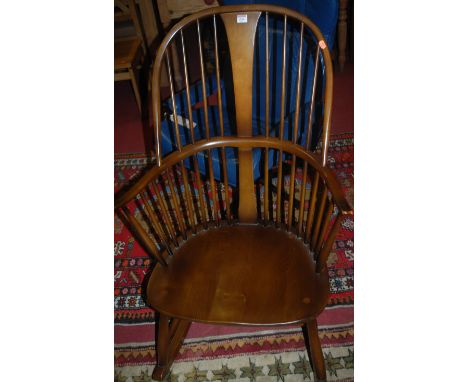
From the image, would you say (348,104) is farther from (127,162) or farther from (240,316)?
(240,316)

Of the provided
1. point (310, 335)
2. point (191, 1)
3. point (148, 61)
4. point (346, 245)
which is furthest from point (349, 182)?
point (148, 61)

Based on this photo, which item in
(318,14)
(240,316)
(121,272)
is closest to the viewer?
(240,316)

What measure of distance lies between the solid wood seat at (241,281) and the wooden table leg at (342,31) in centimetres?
227

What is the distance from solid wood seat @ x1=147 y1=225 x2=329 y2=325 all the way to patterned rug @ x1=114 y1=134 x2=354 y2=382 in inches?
19.8

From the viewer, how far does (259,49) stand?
1965 mm

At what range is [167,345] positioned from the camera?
1.46m

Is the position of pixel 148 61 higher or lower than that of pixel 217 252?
higher

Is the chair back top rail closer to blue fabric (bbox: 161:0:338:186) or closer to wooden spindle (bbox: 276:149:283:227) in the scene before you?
wooden spindle (bbox: 276:149:283:227)

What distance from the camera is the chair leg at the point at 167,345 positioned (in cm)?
141

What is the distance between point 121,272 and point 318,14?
154 cm

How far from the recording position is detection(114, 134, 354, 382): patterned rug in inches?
58.9

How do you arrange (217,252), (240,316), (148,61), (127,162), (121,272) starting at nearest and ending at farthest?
(240,316)
(217,252)
(121,272)
(127,162)
(148,61)

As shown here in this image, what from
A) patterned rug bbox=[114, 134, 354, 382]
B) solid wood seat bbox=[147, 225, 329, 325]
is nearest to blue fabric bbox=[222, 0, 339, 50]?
solid wood seat bbox=[147, 225, 329, 325]

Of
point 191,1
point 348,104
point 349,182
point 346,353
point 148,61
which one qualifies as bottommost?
point 346,353
